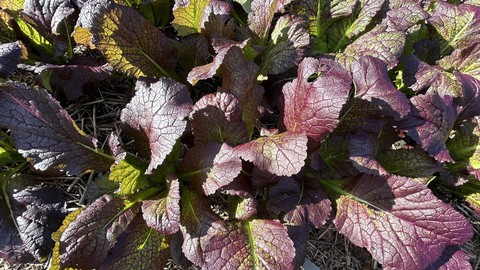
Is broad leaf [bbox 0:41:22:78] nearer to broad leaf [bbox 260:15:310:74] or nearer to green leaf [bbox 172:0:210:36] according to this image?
green leaf [bbox 172:0:210:36]

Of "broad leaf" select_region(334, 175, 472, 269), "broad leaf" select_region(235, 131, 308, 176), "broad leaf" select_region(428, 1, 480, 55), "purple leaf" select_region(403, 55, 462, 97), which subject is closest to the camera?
"broad leaf" select_region(235, 131, 308, 176)

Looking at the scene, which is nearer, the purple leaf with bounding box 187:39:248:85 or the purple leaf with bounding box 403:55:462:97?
the purple leaf with bounding box 187:39:248:85

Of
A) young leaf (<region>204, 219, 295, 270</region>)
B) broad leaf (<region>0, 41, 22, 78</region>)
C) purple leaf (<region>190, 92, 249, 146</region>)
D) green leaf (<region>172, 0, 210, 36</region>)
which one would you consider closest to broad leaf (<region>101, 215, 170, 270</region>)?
young leaf (<region>204, 219, 295, 270</region>)

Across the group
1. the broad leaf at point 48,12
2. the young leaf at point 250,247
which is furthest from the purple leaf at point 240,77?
the broad leaf at point 48,12

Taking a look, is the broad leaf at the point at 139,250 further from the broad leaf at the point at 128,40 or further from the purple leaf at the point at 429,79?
the purple leaf at the point at 429,79

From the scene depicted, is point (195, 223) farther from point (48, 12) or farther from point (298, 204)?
point (48, 12)
